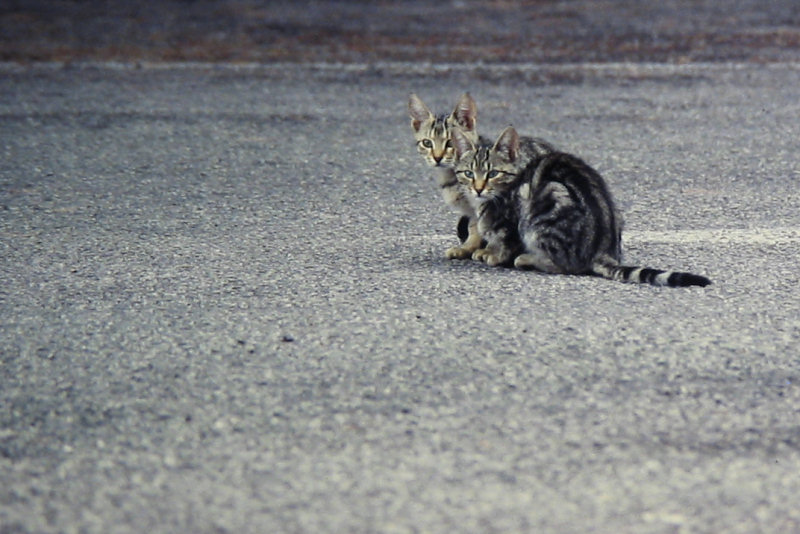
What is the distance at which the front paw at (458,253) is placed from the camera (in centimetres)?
500

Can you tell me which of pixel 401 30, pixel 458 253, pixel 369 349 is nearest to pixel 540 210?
pixel 458 253

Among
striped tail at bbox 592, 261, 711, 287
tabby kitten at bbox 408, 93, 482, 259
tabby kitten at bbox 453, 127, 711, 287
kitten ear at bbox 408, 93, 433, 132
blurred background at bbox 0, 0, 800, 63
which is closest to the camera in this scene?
striped tail at bbox 592, 261, 711, 287

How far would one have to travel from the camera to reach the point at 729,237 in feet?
17.0

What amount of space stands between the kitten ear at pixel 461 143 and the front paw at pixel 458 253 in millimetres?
440

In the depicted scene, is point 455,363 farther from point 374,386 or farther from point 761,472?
point 761,472

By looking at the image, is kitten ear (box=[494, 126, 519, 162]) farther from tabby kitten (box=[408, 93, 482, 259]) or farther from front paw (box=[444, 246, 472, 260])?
front paw (box=[444, 246, 472, 260])

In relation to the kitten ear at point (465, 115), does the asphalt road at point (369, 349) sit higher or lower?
lower

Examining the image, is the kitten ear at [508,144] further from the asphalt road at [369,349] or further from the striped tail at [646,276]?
the striped tail at [646,276]

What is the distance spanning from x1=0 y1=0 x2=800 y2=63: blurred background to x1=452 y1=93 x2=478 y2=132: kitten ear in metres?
4.72

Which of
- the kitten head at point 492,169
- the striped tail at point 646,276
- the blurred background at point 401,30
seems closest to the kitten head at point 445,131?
the kitten head at point 492,169

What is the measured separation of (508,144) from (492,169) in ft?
0.42

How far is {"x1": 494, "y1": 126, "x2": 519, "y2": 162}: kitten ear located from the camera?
4961 mm

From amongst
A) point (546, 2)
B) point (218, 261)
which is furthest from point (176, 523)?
point (546, 2)

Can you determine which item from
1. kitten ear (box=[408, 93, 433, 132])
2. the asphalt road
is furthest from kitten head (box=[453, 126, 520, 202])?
kitten ear (box=[408, 93, 433, 132])
